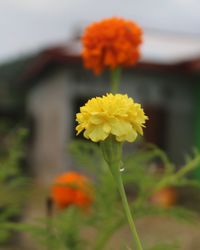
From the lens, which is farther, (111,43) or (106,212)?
(111,43)

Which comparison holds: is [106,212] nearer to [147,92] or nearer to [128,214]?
[128,214]

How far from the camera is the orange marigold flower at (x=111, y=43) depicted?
5.61ft

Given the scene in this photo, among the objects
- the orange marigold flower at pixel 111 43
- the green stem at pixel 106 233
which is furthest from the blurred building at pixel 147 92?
the green stem at pixel 106 233

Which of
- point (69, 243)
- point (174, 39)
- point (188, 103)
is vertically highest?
point (174, 39)

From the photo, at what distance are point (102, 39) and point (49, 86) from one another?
27.7 ft

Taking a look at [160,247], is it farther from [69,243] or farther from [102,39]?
[102,39]

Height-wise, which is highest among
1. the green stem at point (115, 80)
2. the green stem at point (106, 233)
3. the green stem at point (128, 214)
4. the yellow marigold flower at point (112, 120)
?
the green stem at point (115, 80)

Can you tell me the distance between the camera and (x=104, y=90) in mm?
8773

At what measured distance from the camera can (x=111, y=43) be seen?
5.85 ft

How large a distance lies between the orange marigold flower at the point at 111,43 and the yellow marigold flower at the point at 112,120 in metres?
1.02

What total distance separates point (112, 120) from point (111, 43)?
3.73ft

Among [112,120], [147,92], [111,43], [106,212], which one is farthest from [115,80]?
[147,92]

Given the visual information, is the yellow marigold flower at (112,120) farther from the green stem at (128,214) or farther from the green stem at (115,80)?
the green stem at (115,80)

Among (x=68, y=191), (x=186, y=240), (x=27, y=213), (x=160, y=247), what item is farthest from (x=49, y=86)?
(x=160, y=247)
